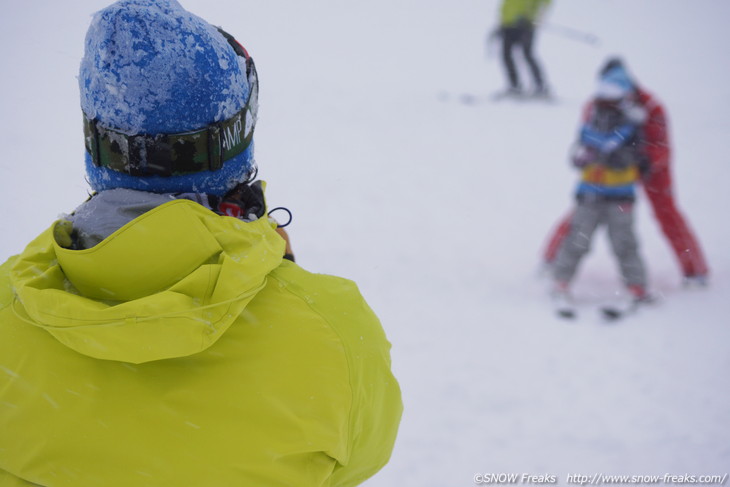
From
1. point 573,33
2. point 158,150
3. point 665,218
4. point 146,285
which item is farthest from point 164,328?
point 573,33

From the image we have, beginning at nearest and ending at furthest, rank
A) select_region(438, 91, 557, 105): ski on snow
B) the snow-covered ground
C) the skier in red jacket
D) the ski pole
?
the snow-covered ground → the skier in red jacket → select_region(438, 91, 557, 105): ski on snow → the ski pole

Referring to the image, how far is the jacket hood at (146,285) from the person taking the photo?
0.80 m

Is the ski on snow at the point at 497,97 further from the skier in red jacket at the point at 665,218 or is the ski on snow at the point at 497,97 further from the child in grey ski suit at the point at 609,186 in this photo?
the child in grey ski suit at the point at 609,186

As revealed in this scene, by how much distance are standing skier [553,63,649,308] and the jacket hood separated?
427cm

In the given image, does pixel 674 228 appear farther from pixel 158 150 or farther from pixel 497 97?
pixel 497 97

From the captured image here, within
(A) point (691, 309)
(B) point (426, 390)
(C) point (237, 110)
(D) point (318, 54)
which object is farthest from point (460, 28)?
(C) point (237, 110)

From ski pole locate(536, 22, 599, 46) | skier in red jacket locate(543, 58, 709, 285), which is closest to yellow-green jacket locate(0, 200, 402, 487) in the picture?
skier in red jacket locate(543, 58, 709, 285)

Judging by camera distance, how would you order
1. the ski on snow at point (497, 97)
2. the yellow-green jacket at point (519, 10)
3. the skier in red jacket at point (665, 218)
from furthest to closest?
the ski on snow at point (497, 97) → the yellow-green jacket at point (519, 10) → the skier in red jacket at point (665, 218)

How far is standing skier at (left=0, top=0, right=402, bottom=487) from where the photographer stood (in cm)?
82

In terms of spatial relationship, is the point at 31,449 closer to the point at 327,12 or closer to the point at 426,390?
the point at 426,390

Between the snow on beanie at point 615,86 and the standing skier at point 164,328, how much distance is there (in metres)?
4.20

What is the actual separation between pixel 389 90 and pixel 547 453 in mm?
7714

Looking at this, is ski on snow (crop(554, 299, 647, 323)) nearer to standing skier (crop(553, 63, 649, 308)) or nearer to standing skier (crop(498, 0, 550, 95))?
standing skier (crop(553, 63, 649, 308))

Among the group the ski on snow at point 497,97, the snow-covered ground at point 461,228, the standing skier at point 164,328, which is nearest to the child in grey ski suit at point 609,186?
the snow-covered ground at point 461,228
